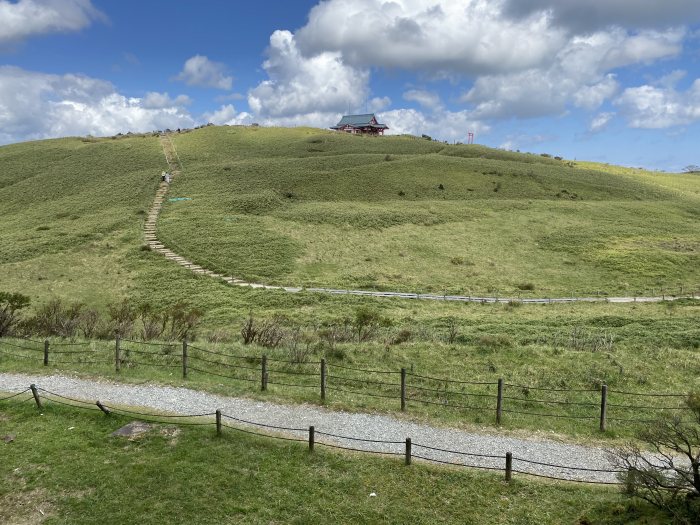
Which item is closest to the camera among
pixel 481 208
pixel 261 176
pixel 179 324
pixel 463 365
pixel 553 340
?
pixel 463 365

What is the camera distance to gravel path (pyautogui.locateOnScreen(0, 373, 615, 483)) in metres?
13.2

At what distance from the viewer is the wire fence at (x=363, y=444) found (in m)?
12.6

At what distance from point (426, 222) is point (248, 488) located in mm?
53972

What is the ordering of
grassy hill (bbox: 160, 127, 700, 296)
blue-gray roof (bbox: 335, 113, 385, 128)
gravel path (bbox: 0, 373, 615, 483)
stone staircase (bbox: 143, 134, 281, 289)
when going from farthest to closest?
blue-gray roof (bbox: 335, 113, 385, 128) < grassy hill (bbox: 160, 127, 700, 296) < stone staircase (bbox: 143, 134, 281, 289) < gravel path (bbox: 0, 373, 615, 483)

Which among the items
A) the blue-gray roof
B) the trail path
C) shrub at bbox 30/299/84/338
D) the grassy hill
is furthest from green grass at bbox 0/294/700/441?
the blue-gray roof

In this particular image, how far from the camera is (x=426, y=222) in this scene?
6334 cm

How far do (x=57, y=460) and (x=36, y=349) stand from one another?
11.1m

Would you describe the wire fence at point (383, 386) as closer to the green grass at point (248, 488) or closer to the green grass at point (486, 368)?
the green grass at point (486, 368)

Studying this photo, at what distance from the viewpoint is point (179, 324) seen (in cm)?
2894

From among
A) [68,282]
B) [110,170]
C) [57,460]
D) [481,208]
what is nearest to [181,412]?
[57,460]

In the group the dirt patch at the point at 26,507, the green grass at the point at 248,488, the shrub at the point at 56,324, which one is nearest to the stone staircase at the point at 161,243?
the shrub at the point at 56,324

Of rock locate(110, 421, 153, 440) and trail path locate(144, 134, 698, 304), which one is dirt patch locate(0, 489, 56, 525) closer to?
rock locate(110, 421, 153, 440)

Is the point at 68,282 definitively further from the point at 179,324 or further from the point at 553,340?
the point at 553,340

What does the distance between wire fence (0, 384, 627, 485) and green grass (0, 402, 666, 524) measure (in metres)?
0.37
